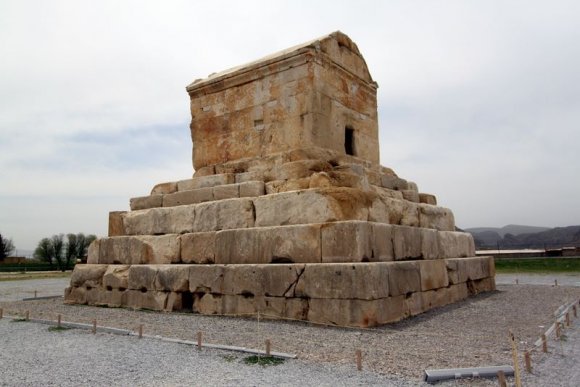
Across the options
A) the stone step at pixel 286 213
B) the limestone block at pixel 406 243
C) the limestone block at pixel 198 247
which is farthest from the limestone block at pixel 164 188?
the limestone block at pixel 406 243

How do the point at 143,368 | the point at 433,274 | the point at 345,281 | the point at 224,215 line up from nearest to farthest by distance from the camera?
1. the point at 143,368
2. the point at 345,281
3. the point at 433,274
4. the point at 224,215

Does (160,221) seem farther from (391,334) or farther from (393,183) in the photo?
(391,334)

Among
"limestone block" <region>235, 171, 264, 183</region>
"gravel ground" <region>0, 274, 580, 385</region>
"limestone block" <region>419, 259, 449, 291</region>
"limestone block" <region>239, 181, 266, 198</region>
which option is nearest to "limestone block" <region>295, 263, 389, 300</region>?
"gravel ground" <region>0, 274, 580, 385</region>

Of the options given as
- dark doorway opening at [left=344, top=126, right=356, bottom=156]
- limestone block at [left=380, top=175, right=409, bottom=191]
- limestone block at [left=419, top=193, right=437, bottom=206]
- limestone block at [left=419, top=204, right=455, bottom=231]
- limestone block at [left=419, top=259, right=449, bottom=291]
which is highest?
dark doorway opening at [left=344, top=126, right=356, bottom=156]

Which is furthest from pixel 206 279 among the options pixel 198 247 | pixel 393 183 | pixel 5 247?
pixel 5 247

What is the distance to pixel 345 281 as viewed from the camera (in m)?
6.29

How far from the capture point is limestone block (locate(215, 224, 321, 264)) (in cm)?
691

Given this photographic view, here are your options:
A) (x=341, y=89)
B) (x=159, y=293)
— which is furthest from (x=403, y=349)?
(x=341, y=89)

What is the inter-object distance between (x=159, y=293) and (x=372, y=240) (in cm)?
424

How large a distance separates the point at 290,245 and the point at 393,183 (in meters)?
3.60

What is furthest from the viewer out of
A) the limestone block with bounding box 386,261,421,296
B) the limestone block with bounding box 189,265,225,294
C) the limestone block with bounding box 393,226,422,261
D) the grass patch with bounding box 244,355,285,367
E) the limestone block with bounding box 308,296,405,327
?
the limestone block with bounding box 189,265,225,294

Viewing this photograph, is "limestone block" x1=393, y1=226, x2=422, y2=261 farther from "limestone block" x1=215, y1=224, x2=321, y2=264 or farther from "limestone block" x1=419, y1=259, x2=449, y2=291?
"limestone block" x1=215, y1=224, x2=321, y2=264

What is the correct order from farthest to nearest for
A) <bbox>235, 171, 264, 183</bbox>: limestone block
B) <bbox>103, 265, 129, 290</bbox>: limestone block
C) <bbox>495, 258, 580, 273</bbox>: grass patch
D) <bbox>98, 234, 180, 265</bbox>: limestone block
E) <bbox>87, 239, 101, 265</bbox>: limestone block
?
<bbox>495, 258, 580, 273</bbox>: grass patch
<bbox>87, 239, 101, 265</bbox>: limestone block
<bbox>103, 265, 129, 290</bbox>: limestone block
<bbox>98, 234, 180, 265</bbox>: limestone block
<bbox>235, 171, 264, 183</bbox>: limestone block

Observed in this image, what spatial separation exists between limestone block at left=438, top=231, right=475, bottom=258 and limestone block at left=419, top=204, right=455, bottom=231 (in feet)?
0.72
